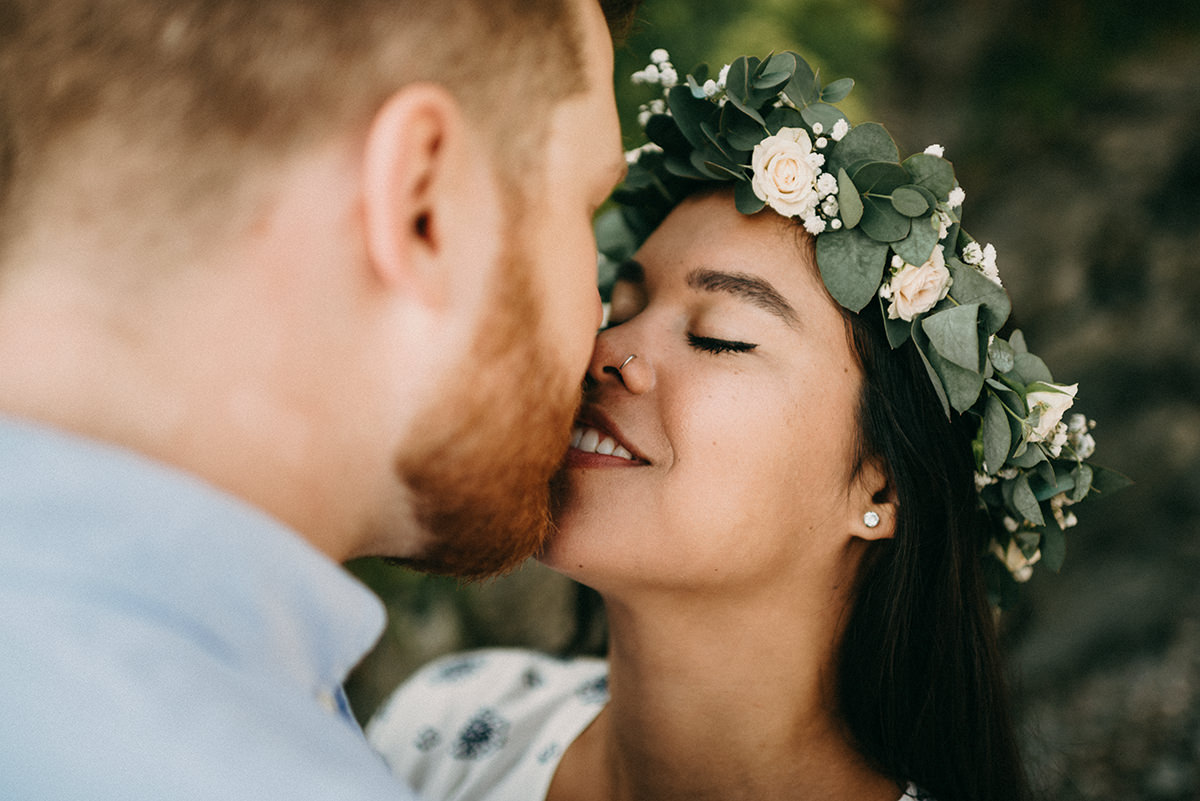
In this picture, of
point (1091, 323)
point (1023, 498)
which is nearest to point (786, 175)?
point (1023, 498)

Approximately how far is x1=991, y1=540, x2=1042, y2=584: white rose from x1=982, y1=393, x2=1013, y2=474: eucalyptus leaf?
36 centimetres

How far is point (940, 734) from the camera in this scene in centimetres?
212

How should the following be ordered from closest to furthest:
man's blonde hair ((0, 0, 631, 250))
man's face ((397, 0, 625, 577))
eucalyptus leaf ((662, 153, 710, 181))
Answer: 1. man's blonde hair ((0, 0, 631, 250))
2. man's face ((397, 0, 625, 577))
3. eucalyptus leaf ((662, 153, 710, 181))

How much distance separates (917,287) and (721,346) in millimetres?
421

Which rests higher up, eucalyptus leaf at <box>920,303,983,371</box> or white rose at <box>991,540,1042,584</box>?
eucalyptus leaf at <box>920,303,983,371</box>

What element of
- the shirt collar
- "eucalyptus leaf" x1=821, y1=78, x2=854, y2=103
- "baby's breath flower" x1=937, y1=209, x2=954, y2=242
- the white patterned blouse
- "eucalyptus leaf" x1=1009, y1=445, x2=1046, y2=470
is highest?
"eucalyptus leaf" x1=821, y1=78, x2=854, y2=103

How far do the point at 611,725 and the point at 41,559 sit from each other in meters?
1.63

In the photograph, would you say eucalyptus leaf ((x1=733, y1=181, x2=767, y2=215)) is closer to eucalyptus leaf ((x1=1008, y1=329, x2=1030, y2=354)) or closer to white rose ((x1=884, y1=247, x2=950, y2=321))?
white rose ((x1=884, y1=247, x2=950, y2=321))

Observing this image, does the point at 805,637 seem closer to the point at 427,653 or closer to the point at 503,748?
the point at 503,748

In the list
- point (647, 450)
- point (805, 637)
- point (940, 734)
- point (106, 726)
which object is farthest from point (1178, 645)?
point (106, 726)

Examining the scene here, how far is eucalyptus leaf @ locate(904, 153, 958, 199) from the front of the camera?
187 cm

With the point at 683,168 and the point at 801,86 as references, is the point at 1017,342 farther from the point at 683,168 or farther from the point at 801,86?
the point at 683,168

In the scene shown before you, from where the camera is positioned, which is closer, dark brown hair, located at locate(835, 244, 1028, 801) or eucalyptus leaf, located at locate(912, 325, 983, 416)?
eucalyptus leaf, located at locate(912, 325, 983, 416)

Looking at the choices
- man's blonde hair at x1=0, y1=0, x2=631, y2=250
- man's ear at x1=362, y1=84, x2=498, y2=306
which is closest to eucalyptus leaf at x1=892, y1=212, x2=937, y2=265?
man's ear at x1=362, y1=84, x2=498, y2=306
